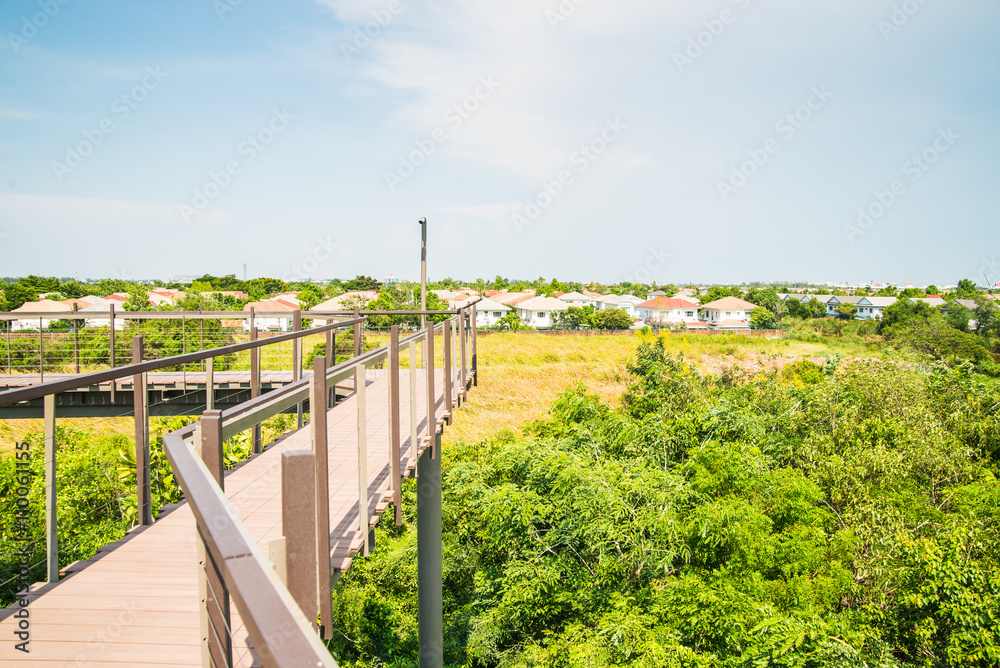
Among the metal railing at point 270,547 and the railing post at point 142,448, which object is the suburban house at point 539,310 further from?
the metal railing at point 270,547

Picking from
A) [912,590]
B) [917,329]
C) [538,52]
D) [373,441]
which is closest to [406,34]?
[538,52]

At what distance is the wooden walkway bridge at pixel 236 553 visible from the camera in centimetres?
80

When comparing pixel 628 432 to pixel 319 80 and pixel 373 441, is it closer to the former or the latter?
pixel 373 441

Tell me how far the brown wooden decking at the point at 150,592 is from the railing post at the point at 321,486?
12cm

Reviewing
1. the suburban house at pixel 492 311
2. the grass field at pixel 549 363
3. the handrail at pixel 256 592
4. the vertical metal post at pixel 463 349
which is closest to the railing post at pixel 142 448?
the handrail at pixel 256 592

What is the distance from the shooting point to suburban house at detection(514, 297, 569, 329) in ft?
215

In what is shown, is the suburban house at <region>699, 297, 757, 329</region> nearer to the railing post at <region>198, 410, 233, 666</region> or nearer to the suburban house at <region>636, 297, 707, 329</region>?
the suburban house at <region>636, 297, 707, 329</region>

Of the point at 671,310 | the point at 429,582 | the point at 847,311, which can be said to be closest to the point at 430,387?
the point at 429,582

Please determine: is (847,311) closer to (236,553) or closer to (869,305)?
(869,305)

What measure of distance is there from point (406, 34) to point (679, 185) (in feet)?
50.7

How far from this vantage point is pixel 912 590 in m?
8.07

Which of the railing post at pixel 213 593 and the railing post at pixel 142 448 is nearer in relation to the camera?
the railing post at pixel 213 593

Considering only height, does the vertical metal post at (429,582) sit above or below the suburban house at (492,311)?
below

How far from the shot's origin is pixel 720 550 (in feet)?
32.1
